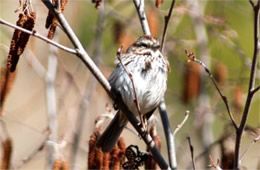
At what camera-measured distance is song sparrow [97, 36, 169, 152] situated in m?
3.83

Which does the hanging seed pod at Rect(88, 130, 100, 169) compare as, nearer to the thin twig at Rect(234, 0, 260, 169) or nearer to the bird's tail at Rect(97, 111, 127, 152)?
the bird's tail at Rect(97, 111, 127, 152)

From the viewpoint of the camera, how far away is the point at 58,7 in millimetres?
2795

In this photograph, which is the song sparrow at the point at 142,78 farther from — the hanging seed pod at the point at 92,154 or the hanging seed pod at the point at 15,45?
the hanging seed pod at the point at 15,45

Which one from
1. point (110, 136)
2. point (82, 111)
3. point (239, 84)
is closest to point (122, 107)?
point (110, 136)

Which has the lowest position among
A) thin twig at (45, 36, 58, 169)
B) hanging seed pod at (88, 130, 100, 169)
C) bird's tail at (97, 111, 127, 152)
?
hanging seed pod at (88, 130, 100, 169)

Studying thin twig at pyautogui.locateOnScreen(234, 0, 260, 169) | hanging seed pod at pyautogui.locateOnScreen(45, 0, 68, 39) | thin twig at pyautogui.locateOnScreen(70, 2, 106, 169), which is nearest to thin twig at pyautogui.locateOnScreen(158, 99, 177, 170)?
thin twig at pyautogui.locateOnScreen(234, 0, 260, 169)

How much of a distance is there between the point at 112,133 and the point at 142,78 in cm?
42

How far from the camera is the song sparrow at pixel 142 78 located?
383 cm

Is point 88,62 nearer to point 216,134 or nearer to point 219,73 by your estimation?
point 219,73

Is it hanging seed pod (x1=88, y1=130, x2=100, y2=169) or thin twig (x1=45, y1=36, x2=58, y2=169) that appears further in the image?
thin twig (x1=45, y1=36, x2=58, y2=169)

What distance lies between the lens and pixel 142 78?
12.8 feet


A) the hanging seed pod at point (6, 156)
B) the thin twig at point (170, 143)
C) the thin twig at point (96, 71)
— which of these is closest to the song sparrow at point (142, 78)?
the thin twig at point (170, 143)

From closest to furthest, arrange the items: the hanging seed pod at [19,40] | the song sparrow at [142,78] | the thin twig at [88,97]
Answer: the hanging seed pod at [19,40], the song sparrow at [142,78], the thin twig at [88,97]

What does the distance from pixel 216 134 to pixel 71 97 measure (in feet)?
8.44
